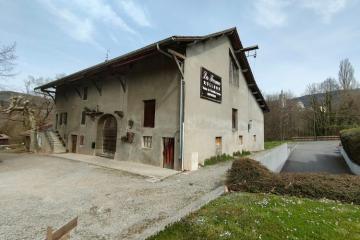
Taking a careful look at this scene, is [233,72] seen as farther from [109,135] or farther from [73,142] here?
[73,142]

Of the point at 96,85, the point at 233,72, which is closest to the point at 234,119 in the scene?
the point at 233,72

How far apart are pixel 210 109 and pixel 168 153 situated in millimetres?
4074

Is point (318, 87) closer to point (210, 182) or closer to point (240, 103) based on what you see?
point (240, 103)

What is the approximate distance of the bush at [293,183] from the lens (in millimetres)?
6191

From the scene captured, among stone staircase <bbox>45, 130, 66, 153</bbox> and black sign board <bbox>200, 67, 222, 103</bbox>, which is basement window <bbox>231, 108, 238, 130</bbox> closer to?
black sign board <bbox>200, 67, 222, 103</bbox>

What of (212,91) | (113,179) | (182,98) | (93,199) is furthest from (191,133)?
(93,199)

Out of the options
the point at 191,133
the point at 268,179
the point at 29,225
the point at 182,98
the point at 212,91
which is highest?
the point at 212,91

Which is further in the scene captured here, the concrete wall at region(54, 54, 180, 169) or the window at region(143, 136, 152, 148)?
the window at region(143, 136, 152, 148)

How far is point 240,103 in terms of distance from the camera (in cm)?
1945

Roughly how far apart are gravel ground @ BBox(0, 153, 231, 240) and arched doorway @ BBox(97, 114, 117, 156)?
484 cm

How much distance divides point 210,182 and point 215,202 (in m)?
2.81

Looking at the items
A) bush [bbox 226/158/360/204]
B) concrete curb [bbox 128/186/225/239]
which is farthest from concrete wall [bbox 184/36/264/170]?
concrete curb [bbox 128/186/225/239]

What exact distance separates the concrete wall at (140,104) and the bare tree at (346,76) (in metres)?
47.7

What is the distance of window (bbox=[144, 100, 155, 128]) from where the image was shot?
42.7 feet
